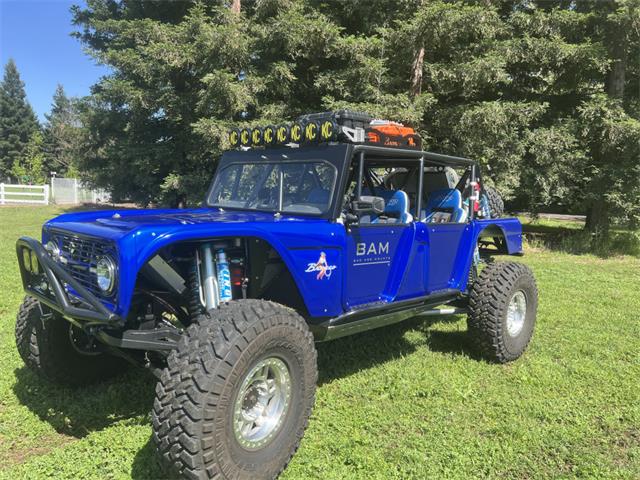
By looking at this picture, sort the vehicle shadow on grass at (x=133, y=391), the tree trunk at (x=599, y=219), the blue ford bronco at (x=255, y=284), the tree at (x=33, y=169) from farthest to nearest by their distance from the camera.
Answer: the tree at (x=33, y=169), the tree trunk at (x=599, y=219), the vehicle shadow on grass at (x=133, y=391), the blue ford bronco at (x=255, y=284)

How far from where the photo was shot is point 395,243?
13.4 ft

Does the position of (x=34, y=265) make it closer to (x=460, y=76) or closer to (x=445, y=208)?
(x=445, y=208)

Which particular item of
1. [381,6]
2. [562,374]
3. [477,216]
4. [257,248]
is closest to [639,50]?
[381,6]

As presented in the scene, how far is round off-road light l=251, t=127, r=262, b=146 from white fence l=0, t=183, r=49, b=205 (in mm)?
30557

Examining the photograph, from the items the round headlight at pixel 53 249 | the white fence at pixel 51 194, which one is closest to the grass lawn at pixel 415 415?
the round headlight at pixel 53 249

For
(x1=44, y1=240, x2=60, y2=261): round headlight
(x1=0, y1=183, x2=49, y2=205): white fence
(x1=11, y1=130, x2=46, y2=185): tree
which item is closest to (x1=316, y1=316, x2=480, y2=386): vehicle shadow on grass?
(x1=44, y1=240, x2=60, y2=261): round headlight

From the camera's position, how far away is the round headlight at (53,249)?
3217mm

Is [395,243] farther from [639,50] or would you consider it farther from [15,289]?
[639,50]

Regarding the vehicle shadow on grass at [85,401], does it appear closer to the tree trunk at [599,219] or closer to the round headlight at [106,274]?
the round headlight at [106,274]

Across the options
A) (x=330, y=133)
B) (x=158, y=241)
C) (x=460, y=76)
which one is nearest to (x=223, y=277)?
(x=158, y=241)

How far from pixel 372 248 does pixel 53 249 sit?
2256 millimetres

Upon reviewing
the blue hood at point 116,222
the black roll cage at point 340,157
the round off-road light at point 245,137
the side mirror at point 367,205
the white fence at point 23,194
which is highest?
the round off-road light at point 245,137

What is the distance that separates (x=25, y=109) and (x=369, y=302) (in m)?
77.9

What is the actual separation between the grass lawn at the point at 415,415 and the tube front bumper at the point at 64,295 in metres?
1.01
